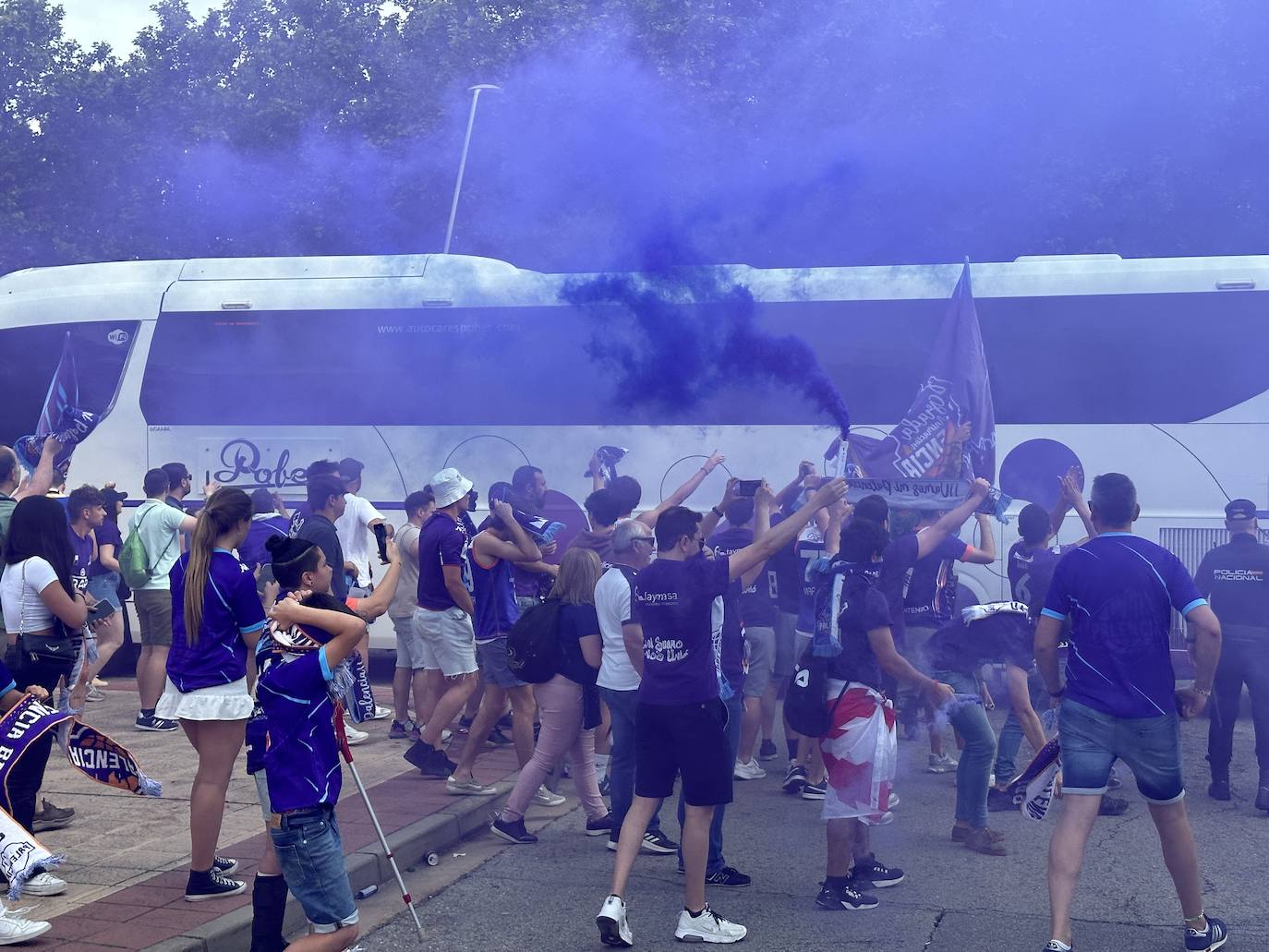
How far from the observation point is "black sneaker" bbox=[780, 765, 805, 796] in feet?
25.7

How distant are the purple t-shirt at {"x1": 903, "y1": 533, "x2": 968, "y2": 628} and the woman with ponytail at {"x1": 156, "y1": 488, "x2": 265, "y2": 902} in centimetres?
390

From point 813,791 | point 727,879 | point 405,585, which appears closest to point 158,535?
point 405,585

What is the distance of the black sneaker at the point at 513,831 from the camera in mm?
6719

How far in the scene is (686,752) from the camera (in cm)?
528

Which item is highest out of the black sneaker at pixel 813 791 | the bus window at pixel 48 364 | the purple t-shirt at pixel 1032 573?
the bus window at pixel 48 364

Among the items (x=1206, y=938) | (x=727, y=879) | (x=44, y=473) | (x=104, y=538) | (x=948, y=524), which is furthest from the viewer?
(x=104, y=538)

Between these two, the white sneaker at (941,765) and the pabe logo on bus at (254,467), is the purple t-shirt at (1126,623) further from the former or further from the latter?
the pabe logo on bus at (254,467)

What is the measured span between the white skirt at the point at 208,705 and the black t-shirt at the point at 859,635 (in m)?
2.49

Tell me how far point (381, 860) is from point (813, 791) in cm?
276

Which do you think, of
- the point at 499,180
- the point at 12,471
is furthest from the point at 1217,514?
the point at 12,471

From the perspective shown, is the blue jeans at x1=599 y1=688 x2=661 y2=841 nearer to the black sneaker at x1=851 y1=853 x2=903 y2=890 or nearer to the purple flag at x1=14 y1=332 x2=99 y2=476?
the black sneaker at x1=851 y1=853 x2=903 y2=890

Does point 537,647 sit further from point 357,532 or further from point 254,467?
point 254,467

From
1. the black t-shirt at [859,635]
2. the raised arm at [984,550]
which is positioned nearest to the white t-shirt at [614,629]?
the black t-shirt at [859,635]

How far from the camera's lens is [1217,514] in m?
10.5
